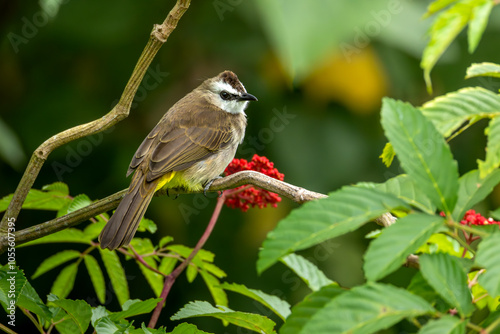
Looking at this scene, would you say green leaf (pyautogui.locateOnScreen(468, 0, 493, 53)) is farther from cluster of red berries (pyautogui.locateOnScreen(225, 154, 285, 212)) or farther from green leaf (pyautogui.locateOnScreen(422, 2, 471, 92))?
cluster of red berries (pyautogui.locateOnScreen(225, 154, 285, 212))

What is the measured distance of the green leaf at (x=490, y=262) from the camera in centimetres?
102

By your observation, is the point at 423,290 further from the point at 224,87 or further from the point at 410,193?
the point at 224,87

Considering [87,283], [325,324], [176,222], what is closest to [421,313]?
[325,324]

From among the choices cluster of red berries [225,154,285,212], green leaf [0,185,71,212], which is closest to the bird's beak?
cluster of red berries [225,154,285,212]

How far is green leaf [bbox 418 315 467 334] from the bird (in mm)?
1890

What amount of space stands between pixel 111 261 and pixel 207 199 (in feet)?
6.16

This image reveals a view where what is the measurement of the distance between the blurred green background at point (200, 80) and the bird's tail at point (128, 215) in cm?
101

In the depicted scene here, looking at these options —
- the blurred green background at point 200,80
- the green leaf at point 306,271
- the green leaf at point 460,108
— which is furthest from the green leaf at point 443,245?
the blurred green background at point 200,80

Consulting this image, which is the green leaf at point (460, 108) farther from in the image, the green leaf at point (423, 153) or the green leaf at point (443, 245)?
the green leaf at point (443, 245)

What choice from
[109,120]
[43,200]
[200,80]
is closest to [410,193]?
[109,120]

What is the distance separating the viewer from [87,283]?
4.52 m

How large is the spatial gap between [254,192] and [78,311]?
1138 mm

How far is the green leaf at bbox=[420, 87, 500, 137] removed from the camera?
126cm

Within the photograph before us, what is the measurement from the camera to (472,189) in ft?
4.22
